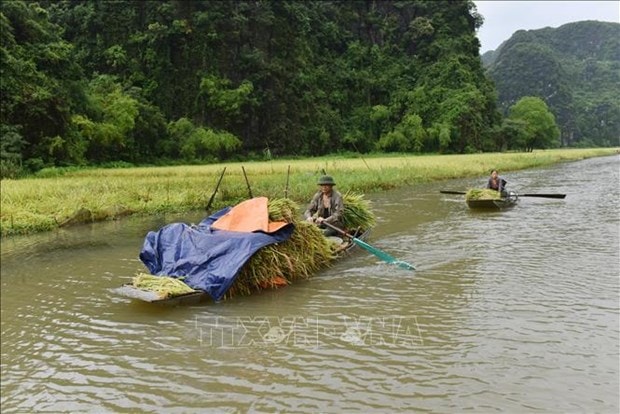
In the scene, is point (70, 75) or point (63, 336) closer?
point (63, 336)

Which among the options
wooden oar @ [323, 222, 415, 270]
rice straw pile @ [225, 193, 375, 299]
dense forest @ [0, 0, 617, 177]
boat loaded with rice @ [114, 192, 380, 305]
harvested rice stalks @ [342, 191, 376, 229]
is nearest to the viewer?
boat loaded with rice @ [114, 192, 380, 305]

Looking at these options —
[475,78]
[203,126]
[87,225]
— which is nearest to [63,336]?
[87,225]

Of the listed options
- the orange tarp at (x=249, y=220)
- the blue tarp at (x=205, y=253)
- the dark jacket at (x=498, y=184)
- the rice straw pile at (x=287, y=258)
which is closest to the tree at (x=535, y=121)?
the dark jacket at (x=498, y=184)

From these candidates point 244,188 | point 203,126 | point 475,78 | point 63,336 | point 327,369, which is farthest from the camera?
point 475,78

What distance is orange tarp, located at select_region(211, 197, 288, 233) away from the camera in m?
7.11

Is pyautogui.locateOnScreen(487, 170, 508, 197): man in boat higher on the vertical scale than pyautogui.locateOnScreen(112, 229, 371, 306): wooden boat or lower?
higher

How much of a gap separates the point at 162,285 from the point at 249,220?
1683mm

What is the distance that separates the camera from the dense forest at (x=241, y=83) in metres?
23.3

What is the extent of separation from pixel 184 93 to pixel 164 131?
6720 millimetres

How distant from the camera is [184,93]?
151 ft

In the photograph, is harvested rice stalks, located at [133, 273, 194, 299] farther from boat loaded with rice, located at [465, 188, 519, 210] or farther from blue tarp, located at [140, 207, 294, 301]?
boat loaded with rice, located at [465, 188, 519, 210]

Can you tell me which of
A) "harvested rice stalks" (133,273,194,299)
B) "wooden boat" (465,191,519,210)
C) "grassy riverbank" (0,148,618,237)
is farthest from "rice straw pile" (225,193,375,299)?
"wooden boat" (465,191,519,210)

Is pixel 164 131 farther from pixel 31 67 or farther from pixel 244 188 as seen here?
pixel 244 188

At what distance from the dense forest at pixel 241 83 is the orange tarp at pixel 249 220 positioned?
15087 millimetres
